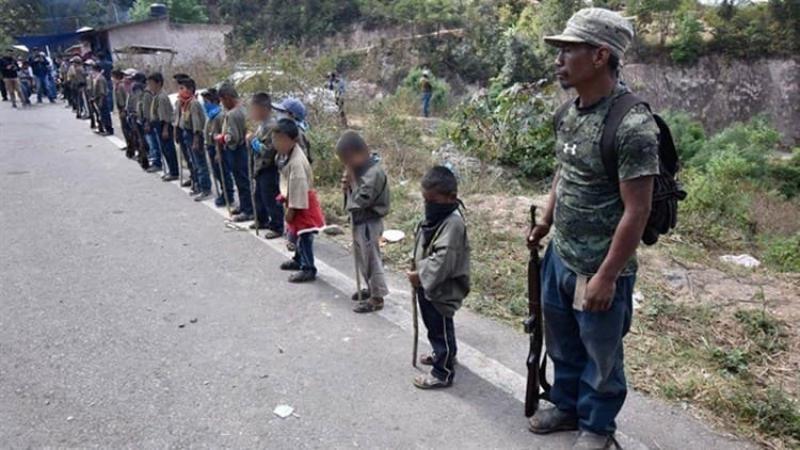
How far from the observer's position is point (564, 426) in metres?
3.01

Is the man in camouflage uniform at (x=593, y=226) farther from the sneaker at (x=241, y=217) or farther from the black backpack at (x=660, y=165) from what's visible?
the sneaker at (x=241, y=217)

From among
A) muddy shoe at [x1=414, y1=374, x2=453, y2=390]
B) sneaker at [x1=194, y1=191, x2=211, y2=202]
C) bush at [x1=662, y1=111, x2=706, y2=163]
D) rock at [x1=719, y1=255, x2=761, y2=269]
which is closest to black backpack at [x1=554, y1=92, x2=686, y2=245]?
muddy shoe at [x1=414, y1=374, x2=453, y2=390]

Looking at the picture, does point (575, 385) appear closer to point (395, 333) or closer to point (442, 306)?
point (442, 306)

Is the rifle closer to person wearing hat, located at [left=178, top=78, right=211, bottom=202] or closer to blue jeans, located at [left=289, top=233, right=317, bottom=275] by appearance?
blue jeans, located at [left=289, top=233, right=317, bottom=275]

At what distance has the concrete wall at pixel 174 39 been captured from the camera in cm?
2358

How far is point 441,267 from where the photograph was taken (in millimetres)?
3215

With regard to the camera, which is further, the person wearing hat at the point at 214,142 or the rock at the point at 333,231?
the person wearing hat at the point at 214,142

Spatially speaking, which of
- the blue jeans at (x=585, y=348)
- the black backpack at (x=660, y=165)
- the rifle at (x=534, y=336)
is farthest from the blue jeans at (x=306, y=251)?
the black backpack at (x=660, y=165)

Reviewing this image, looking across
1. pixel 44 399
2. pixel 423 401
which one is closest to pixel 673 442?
pixel 423 401

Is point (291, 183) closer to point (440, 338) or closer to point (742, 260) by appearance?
point (440, 338)

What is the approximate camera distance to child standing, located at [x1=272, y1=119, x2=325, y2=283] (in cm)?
488

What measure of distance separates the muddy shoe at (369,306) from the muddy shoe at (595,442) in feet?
6.70

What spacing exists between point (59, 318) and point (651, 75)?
25110 millimetres

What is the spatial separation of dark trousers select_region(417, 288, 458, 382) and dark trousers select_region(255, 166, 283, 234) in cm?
306
